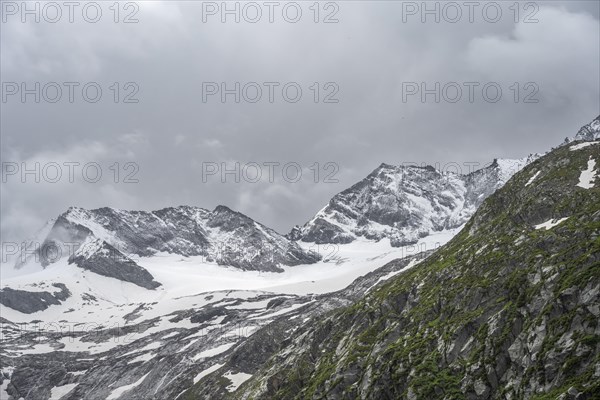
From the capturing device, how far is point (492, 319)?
9094 cm

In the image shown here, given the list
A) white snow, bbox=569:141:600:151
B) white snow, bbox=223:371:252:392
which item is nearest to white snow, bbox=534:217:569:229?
white snow, bbox=569:141:600:151

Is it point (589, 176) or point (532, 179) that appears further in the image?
point (532, 179)

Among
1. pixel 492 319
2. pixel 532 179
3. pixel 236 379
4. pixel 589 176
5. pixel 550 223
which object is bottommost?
pixel 236 379

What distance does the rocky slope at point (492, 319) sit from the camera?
76312mm

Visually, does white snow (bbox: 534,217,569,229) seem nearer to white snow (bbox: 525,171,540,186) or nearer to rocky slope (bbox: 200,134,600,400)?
rocky slope (bbox: 200,134,600,400)

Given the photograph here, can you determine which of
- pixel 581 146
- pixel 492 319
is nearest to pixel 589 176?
pixel 581 146

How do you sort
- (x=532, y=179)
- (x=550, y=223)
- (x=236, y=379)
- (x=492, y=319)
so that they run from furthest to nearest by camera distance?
(x=236, y=379), (x=532, y=179), (x=550, y=223), (x=492, y=319)

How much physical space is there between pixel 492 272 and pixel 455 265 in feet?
50.6

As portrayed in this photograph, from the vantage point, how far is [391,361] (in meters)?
101

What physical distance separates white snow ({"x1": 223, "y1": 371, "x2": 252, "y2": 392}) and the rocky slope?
29987 mm

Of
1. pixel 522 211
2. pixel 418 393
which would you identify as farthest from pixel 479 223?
pixel 418 393

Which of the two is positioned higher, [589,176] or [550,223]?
[589,176]

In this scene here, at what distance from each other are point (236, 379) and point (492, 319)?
380 ft

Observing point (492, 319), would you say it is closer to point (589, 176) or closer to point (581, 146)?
point (589, 176)
